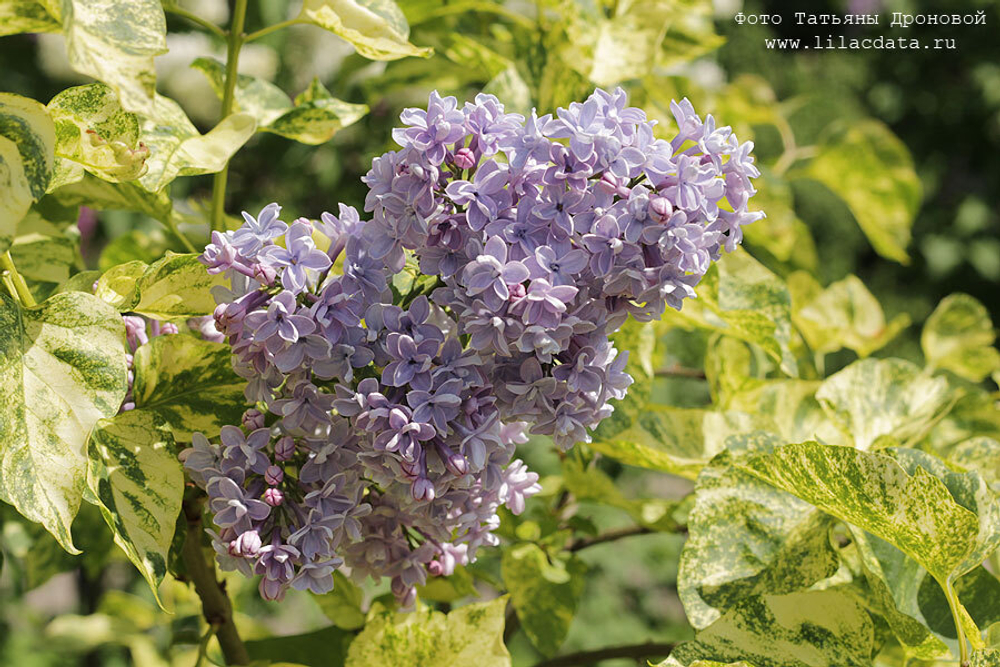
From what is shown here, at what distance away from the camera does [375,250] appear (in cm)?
31

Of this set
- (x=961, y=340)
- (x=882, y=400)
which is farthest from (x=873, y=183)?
(x=882, y=400)

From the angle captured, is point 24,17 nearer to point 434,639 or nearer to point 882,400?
point 434,639

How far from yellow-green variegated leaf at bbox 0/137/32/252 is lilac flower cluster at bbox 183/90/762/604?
0.06 meters

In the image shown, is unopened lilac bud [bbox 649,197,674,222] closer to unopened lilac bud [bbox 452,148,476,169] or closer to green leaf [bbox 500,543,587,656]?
unopened lilac bud [bbox 452,148,476,169]

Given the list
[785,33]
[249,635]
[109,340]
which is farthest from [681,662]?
[785,33]

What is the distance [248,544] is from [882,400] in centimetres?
39

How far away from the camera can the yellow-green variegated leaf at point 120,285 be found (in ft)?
1.18

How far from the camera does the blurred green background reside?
606 mm

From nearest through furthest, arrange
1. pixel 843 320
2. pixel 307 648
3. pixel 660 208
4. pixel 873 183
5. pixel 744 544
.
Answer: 1. pixel 660 208
2. pixel 744 544
3. pixel 307 648
4. pixel 843 320
5. pixel 873 183

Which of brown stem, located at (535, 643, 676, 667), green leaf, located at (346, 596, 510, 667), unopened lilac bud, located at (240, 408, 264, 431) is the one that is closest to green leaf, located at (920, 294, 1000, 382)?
brown stem, located at (535, 643, 676, 667)

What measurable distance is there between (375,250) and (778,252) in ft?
1.71

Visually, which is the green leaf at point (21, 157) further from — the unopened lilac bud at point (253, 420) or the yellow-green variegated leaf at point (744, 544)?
the yellow-green variegated leaf at point (744, 544)

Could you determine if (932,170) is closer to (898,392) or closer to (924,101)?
(924,101)

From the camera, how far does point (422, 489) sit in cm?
31
